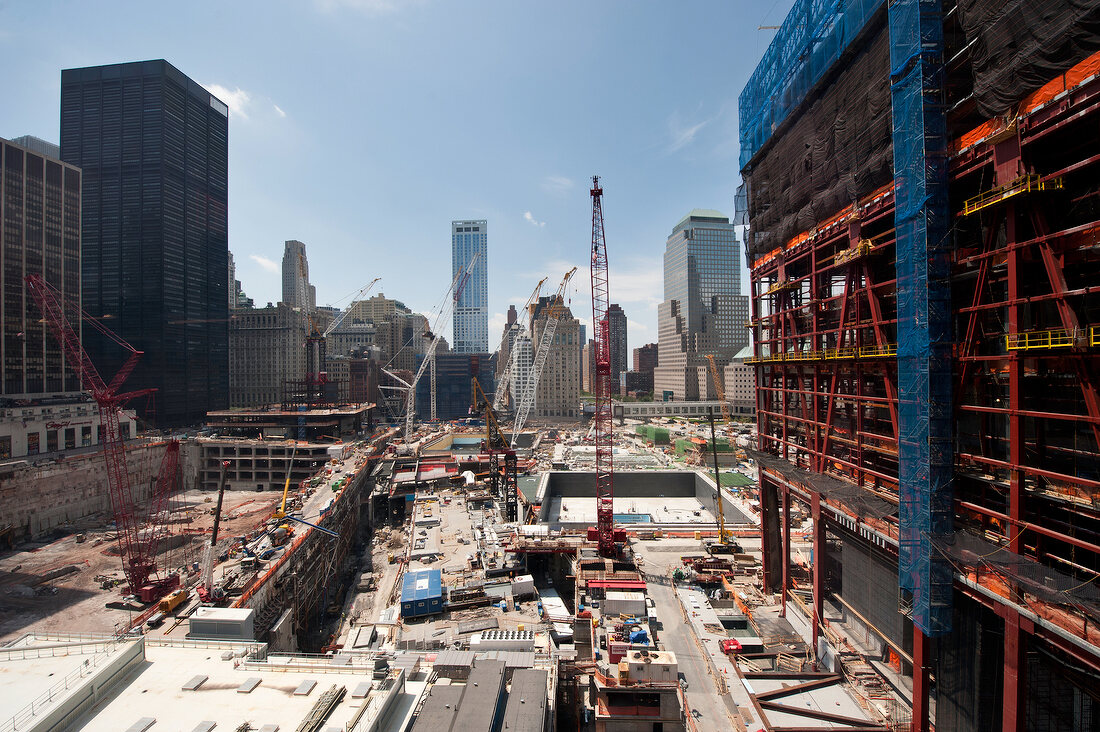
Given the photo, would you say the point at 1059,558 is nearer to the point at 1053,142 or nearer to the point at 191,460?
the point at 1053,142

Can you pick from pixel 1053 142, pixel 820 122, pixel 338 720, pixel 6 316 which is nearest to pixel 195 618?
pixel 338 720

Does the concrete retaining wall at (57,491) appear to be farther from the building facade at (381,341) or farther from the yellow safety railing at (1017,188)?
the building facade at (381,341)

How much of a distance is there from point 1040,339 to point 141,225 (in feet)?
483

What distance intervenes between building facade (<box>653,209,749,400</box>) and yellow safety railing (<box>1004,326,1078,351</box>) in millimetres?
151372

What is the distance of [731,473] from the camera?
251 ft

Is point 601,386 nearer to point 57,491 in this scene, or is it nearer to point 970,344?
point 970,344

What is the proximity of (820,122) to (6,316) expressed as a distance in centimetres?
10632

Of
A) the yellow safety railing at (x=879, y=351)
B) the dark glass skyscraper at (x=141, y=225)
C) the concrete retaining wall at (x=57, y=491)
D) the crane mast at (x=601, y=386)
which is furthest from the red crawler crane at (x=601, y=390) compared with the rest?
the dark glass skyscraper at (x=141, y=225)

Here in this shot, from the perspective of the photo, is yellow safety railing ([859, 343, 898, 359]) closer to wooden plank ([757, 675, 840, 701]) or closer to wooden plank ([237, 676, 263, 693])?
wooden plank ([757, 675, 840, 701])

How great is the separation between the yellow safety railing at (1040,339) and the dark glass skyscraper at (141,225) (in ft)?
435

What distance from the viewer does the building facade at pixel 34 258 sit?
233 feet

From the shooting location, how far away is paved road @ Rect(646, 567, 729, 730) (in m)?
24.0

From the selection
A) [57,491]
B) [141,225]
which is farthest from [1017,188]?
[141,225]

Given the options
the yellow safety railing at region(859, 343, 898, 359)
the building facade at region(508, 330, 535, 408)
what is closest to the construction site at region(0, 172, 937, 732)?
the yellow safety railing at region(859, 343, 898, 359)
